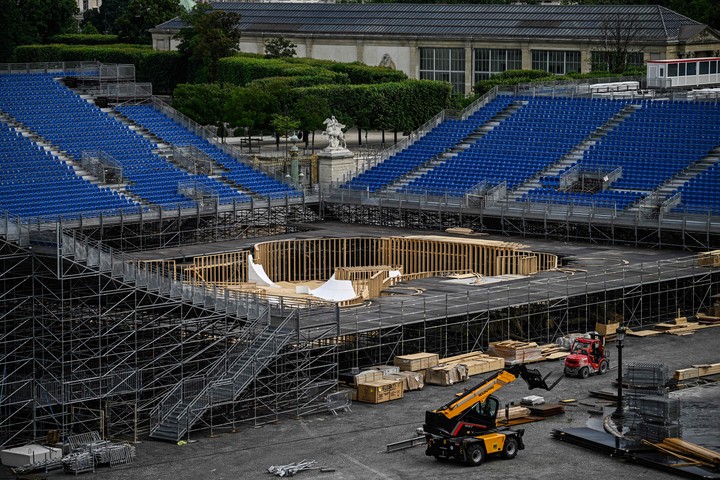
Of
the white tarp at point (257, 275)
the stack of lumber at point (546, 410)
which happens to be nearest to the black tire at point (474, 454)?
the stack of lumber at point (546, 410)

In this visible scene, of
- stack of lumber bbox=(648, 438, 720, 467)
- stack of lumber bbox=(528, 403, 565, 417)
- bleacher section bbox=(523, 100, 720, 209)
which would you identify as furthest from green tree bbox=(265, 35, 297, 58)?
stack of lumber bbox=(648, 438, 720, 467)

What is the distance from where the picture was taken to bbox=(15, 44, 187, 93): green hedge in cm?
13650

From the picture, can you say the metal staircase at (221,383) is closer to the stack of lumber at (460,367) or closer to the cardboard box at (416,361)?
the cardboard box at (416,361)

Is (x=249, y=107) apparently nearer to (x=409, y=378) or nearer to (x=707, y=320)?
(x=707, y=320)

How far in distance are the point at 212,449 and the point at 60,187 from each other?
3391 cm

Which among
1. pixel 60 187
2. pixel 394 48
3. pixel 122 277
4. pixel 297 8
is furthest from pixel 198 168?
pixel 297 8

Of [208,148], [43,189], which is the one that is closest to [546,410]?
[43,189]

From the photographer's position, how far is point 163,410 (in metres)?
56.9

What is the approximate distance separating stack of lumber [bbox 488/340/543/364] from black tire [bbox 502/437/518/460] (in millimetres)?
12686

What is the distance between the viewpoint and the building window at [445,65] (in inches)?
5527

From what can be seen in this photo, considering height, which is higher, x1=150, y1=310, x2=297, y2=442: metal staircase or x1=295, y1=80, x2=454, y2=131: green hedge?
x1=295, y1=80, x2=454, y2=131: green hedge

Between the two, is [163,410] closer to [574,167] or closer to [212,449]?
[212,449]

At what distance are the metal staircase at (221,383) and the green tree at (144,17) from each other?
4019 inches

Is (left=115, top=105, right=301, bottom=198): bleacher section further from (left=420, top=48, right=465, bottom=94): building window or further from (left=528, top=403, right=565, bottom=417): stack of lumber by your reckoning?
(left=420, top=48, right=465, bottom=94): building window
